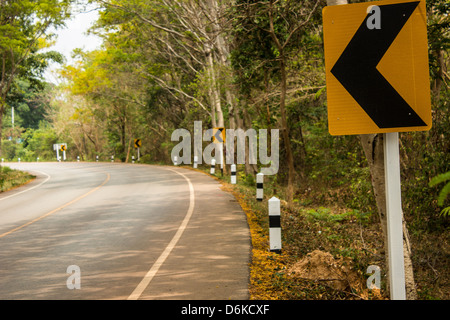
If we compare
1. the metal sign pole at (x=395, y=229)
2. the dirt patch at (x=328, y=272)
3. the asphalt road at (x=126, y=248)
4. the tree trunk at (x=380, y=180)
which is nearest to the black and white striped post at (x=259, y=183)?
the asphalt road at (x=126, y=248)

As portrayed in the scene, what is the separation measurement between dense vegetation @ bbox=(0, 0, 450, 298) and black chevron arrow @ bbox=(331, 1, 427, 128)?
62cm

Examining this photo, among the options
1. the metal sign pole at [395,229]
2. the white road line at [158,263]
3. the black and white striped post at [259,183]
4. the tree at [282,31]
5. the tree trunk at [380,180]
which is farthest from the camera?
the tree at [282,31]

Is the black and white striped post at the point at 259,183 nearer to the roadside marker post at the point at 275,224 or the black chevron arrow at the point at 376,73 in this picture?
the roadside marker post at the point at 275,224

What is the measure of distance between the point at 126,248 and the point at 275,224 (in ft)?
9.87

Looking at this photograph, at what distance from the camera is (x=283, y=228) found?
10.7 meters

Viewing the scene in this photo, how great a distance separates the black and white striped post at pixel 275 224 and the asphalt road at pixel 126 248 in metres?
0.51

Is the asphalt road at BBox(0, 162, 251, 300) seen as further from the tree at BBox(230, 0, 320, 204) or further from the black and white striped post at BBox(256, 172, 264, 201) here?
the tree at BBox(230, 0, 320, 204)

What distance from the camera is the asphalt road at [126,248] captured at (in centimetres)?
620

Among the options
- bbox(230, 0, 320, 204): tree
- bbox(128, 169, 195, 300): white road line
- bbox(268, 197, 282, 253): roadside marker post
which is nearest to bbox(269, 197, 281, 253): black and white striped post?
bbox(268, 197, 282, 253): roadside marker post

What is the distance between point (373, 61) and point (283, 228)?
809 cm

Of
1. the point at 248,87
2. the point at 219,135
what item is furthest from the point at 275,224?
the point at 219,135

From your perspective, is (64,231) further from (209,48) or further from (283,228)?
(209,48)

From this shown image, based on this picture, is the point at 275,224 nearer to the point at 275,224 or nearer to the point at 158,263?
the point at 275,224

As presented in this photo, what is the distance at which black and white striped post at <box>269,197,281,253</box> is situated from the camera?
7879 millimetres
